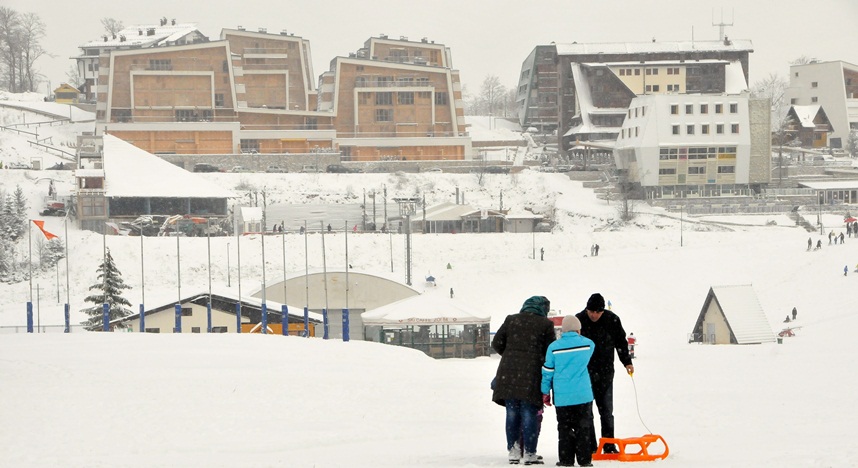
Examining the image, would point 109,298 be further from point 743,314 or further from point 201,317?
point 743,314

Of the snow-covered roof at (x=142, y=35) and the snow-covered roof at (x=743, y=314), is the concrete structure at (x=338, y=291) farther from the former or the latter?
the snow-covered roof at (x=142, y=35)

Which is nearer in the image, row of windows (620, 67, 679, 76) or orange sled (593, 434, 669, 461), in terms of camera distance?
orange sled (593, 434, 669, 461)

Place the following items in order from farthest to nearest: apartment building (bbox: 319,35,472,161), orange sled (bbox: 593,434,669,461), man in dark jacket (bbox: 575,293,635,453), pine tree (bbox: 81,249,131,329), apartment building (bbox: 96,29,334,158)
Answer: apartment building (bbox: 319,35,472,161)
apartment building (bbox: 96,29,334,158)
pine tree (bbox: 81,249,131,329)
man in dark jacket (bbox: 575,293,635,453)
orange sled (bbox: 593,434,669,461)

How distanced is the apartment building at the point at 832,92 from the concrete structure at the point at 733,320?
2553 inches

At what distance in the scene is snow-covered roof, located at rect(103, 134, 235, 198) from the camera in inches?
2336

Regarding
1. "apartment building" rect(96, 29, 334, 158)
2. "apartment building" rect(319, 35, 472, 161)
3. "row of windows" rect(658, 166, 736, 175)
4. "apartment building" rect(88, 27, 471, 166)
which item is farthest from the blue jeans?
"apartment building" rect(319, 35, 472, 161)

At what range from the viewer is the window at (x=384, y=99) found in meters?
82.6

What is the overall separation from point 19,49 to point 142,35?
1079 centimetres

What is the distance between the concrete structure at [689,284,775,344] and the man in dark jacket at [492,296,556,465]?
80.5 ft

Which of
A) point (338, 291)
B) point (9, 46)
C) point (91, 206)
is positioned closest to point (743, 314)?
point (338, 291)

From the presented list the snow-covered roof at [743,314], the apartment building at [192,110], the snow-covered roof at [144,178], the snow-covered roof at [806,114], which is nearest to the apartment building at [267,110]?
the apartment building at [192,110]

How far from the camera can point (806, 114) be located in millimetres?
94438

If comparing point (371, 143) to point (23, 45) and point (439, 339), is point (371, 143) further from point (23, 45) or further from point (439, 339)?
point (439, 339)

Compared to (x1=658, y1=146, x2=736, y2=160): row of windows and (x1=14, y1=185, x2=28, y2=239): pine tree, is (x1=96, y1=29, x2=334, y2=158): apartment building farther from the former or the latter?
(x1=658, y1=146, x2=736, y2=160): row of windows
